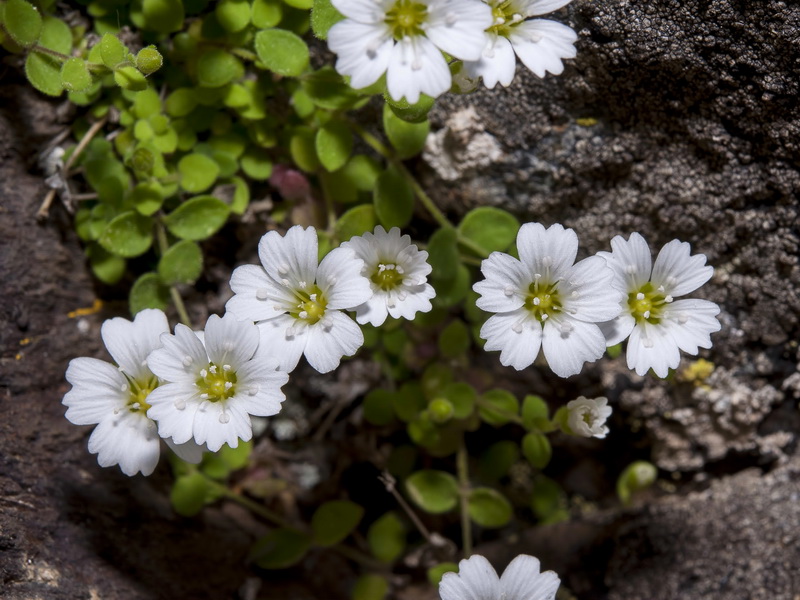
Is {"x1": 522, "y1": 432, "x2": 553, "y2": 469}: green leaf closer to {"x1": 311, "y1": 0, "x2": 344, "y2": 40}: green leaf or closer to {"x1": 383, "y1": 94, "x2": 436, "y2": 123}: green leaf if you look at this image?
{"x1": 383, "y1": 94, "x2": 436, "y2": 123}: green leaf

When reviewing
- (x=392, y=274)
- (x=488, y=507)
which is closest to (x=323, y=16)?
(x=392, y=274)

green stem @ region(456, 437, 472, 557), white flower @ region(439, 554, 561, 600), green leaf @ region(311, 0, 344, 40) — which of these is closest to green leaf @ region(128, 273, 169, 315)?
green leaf @ region(311, 0, 344, 40)

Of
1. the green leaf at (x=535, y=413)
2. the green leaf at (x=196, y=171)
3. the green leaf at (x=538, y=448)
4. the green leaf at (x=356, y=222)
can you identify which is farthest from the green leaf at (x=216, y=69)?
the green leaf at (x=538, y=448)

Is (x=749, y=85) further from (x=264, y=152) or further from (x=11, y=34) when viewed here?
(x=11, y=34)

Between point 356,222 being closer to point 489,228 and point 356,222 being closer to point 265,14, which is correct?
point 489,228

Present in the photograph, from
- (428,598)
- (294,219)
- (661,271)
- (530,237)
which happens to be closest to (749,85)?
(661,271)

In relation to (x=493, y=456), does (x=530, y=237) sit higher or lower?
higher
